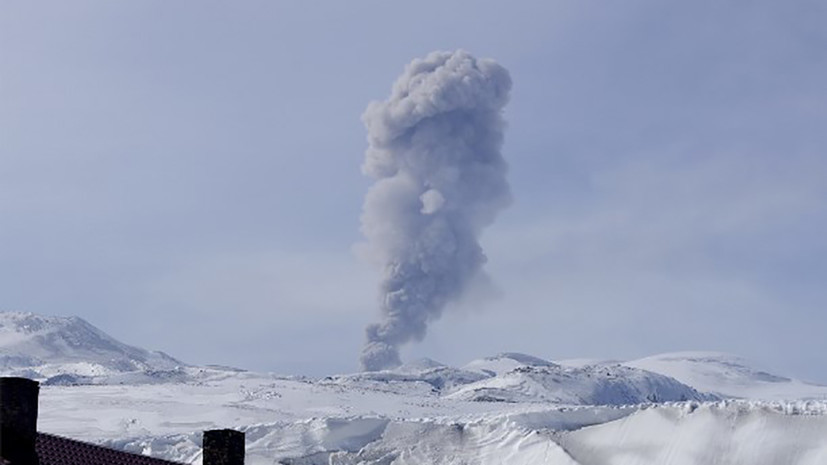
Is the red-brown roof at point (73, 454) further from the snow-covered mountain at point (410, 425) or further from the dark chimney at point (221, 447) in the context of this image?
the snow-covered mountain at point (410, 425)

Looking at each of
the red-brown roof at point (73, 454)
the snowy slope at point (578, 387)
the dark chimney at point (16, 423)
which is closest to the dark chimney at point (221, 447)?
the red-brown roof at point (73, 454)

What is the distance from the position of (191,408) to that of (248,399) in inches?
412

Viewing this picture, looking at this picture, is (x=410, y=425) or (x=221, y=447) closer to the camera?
(x=221, y=447)

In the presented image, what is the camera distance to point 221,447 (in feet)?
75.9

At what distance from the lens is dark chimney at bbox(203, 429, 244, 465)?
2309 centimetres

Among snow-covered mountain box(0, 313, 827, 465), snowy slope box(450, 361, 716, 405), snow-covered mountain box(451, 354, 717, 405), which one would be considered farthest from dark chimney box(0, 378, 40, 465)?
snowy slope box(450, 361, 716, 405)

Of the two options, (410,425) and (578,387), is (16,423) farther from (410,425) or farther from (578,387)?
(578,387)

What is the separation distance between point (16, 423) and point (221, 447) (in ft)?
12.3

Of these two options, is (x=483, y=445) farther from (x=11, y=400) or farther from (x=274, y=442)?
(x=11, y=400)

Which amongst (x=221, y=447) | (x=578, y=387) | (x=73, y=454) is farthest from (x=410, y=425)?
(x=578, y=387)

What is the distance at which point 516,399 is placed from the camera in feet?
449

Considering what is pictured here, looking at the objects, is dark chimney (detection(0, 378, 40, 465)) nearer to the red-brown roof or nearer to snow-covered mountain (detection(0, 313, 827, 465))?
the red-brown roof

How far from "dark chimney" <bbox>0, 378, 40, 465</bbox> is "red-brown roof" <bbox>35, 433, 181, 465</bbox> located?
1.38 m

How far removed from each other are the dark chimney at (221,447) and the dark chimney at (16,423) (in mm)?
3129
